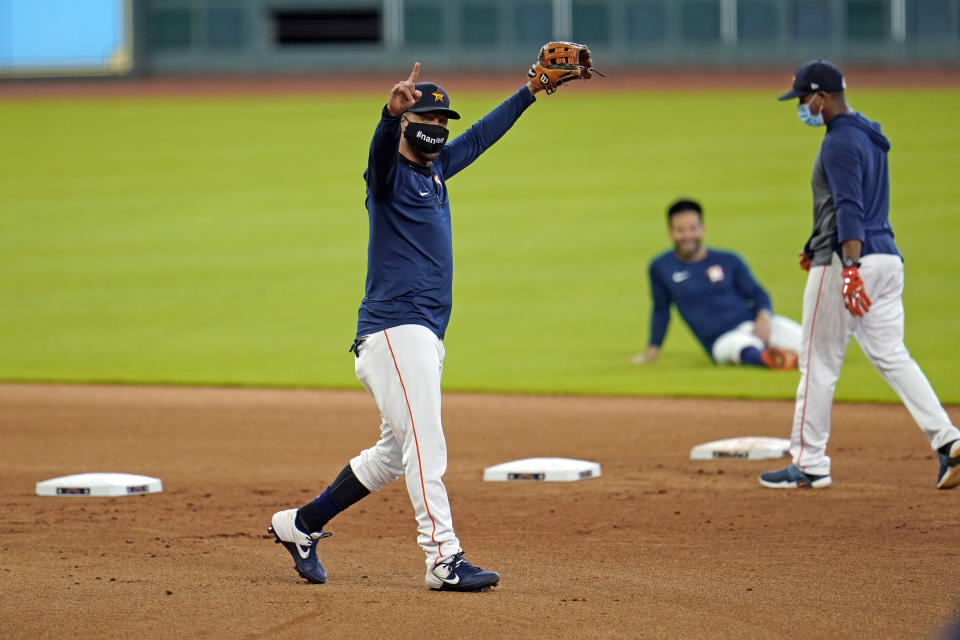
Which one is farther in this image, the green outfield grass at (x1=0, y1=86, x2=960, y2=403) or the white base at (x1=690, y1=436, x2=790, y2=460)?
the green outfield grass at (x1=0, y1=86, x2=960, y2=403)

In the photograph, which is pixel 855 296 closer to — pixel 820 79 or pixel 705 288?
pixel 820 79

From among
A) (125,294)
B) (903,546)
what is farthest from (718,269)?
(125,294)

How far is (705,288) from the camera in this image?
40.3 ft

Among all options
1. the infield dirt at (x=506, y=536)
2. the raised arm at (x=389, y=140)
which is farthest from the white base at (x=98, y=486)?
the raised arm at (x=389, y=140)

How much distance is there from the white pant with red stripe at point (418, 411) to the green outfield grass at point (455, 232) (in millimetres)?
6603

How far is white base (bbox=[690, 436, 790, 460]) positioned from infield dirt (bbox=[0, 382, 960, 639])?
138mm

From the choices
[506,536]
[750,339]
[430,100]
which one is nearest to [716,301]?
[750,339]

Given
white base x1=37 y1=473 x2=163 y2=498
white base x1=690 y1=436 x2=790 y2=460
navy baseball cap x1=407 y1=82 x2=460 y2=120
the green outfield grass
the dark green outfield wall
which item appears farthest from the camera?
the dark green outfield wall

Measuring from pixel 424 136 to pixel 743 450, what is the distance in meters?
4.12

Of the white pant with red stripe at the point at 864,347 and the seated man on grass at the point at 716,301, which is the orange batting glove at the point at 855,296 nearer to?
the white pant with red stripe at the point at 864,347

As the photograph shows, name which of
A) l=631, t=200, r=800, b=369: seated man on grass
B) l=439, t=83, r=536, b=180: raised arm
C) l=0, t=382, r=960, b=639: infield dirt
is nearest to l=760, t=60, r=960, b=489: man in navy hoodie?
l=0, t=382, r=960, b=639: infield dirt

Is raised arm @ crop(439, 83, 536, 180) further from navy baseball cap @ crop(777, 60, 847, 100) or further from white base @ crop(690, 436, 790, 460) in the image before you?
white base @ crop(690, 436, 790, 460)

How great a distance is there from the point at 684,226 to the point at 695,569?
6742 mm

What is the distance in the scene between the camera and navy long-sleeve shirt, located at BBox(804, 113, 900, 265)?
6898 millimetres
